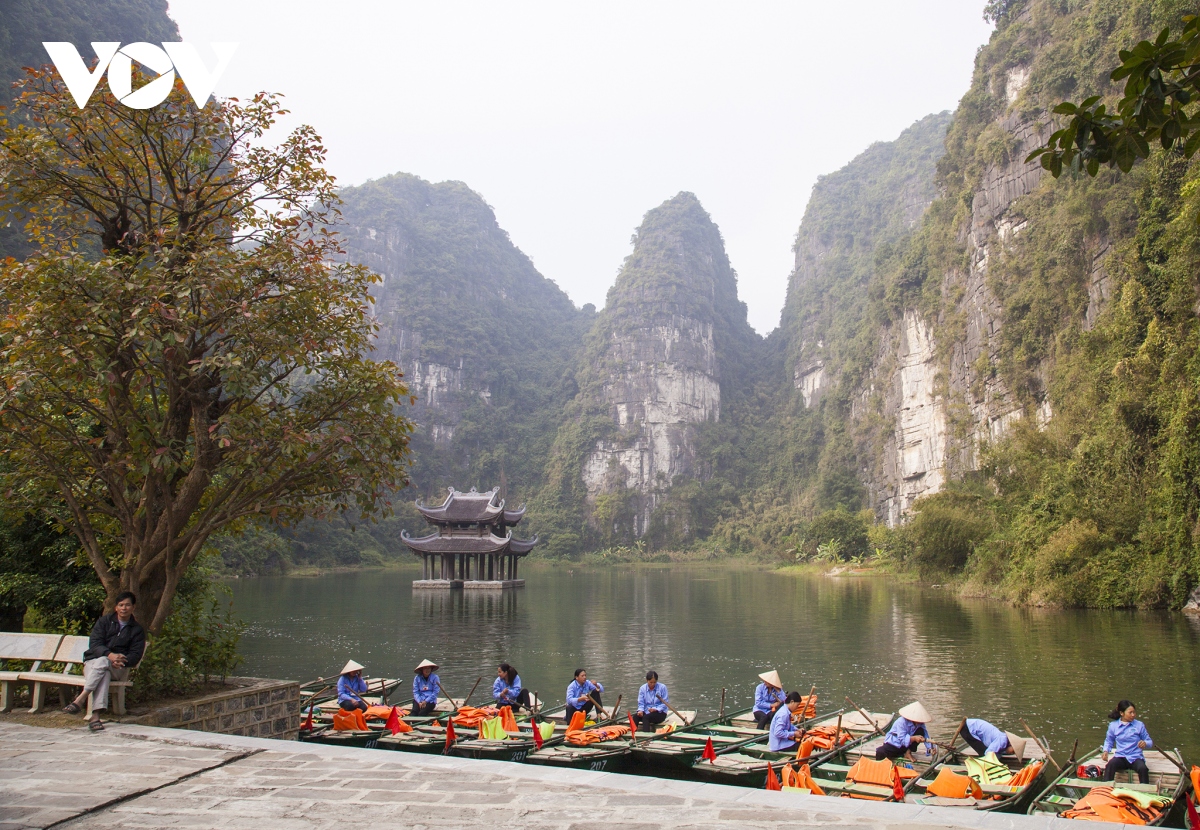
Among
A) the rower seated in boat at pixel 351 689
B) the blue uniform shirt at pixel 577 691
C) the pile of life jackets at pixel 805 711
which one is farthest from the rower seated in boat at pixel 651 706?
the rower seated in boat at pixel 351 689

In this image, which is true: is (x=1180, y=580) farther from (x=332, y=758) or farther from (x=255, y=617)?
(x=255, y=617)

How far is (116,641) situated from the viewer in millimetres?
5910

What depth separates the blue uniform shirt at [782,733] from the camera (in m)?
8.02

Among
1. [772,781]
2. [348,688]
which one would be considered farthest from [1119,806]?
[348,688]

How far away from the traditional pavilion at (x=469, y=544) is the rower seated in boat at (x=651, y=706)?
27.6 m

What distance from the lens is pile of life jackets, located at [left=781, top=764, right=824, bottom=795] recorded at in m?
6.43

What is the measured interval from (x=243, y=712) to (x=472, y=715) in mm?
2916

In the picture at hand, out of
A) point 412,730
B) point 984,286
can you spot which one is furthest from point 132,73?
point 984,286

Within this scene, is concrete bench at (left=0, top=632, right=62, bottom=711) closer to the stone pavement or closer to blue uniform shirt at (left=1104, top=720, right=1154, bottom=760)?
the stone pavement

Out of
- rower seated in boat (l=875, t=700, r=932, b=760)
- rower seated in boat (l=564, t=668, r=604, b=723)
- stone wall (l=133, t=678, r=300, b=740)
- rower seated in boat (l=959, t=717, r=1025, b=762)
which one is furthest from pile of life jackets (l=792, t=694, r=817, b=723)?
stone wall (l=133, t=678, r=300, b=740)

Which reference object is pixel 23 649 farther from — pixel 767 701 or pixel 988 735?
pixel 988 735

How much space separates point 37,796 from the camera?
13.0ft

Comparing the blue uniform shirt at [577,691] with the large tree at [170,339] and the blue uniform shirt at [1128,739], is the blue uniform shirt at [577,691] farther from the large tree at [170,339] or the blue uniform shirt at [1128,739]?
the blue uniform shirt at [1128,739]

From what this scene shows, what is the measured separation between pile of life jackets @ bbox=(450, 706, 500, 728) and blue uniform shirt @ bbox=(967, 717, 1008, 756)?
5.12 m
